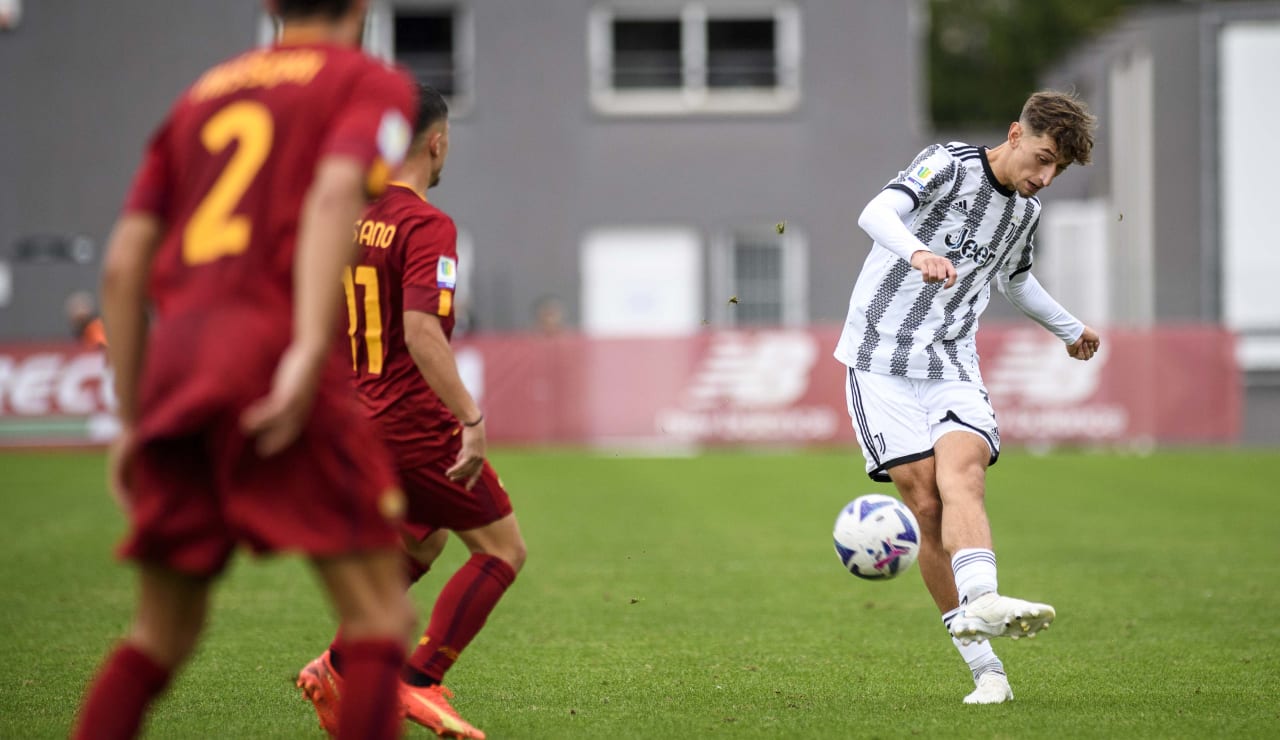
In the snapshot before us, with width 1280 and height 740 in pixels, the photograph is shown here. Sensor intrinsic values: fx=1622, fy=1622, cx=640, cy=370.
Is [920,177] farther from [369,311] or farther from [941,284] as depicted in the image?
A: [369,311]

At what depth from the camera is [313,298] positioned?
3471 millimetres

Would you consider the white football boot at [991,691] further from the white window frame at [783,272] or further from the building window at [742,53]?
the building window at [742,53]

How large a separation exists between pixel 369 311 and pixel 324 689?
131cm

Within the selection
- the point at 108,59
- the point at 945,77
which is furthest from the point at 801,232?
the point at 945,77

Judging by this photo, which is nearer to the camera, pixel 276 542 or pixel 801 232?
pixel 276 542

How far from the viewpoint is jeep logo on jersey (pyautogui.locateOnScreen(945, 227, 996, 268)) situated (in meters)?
6.25

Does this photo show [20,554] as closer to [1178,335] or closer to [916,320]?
[916,320]

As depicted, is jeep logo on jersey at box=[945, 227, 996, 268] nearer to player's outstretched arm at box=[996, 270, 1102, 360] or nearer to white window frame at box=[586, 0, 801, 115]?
player's outstretched arm at box=[996, 270, 1102, 360]

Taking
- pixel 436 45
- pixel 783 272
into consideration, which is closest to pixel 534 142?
pixel 436 45

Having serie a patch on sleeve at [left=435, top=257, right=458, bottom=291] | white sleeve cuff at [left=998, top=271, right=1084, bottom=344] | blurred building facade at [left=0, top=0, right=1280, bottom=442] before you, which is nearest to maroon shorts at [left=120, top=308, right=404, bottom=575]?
serie a patch on sleeve at [left=435, top=257, right=458, bottom=291]

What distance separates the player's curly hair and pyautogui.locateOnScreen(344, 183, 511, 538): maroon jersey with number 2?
2207 mm

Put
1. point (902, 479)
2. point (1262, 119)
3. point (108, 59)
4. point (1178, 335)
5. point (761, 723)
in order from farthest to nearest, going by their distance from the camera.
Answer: point (108, 59) → point (1262, 119) → point (1178, 335) → point (902, 479) → point (761, 723)

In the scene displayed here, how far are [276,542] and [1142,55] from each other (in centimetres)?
2527

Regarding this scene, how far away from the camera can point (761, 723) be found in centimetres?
576
